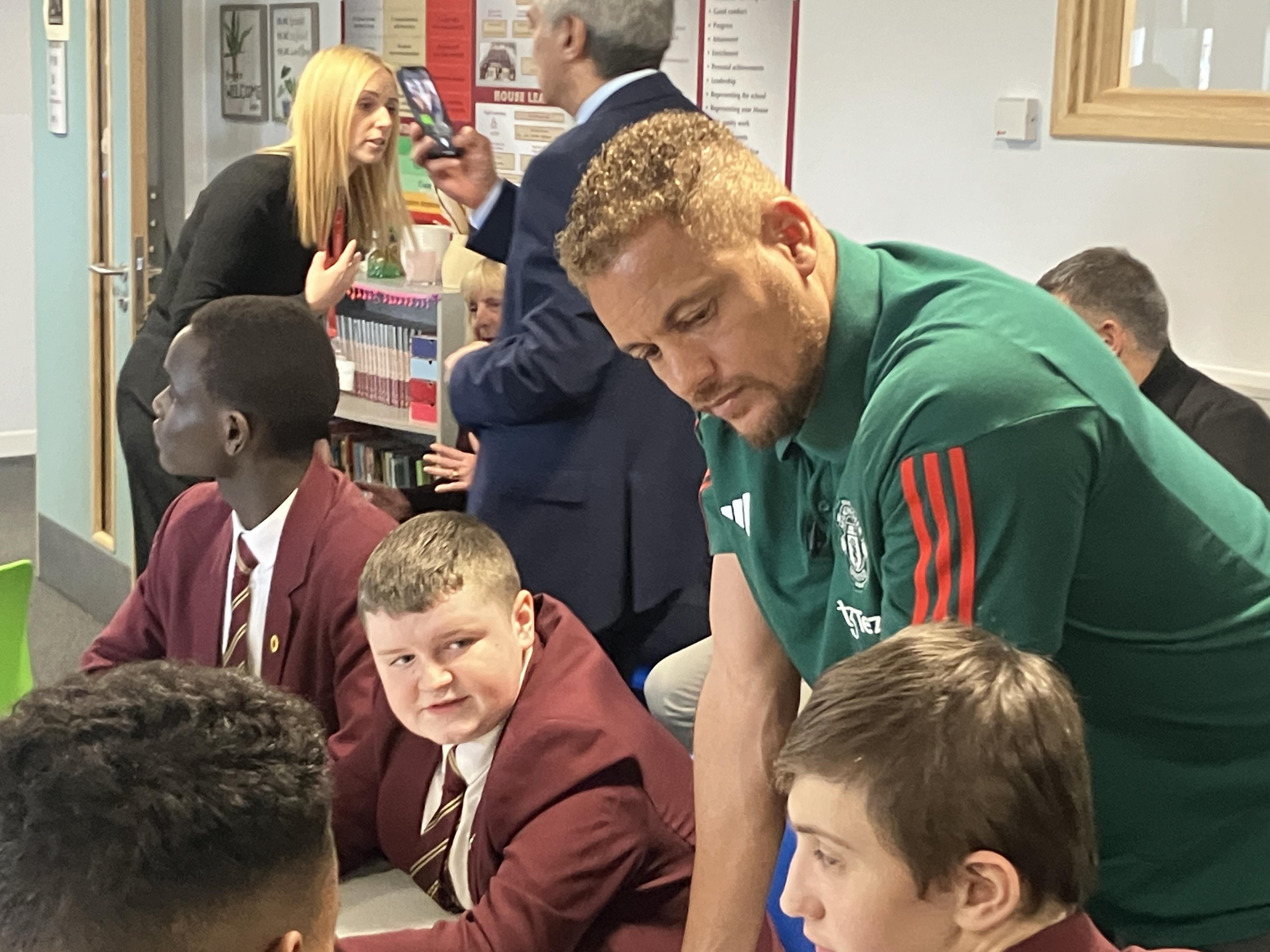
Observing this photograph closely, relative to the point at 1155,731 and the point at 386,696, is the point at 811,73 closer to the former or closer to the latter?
the point at 386,696

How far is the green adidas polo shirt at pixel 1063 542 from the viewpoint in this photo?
3.74 feet

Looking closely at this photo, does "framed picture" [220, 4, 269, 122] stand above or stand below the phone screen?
above

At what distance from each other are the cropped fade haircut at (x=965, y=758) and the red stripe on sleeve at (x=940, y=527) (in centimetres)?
3

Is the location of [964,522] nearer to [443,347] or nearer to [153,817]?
[153,817]

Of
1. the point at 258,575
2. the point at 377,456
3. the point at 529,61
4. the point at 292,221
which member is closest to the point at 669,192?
the point at 258,575

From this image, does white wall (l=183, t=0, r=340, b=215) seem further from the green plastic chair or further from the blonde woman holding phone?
the green plastic chair

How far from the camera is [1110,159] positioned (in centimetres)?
295

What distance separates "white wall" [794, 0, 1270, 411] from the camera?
9.23 feet

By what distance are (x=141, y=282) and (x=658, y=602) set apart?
2445mm

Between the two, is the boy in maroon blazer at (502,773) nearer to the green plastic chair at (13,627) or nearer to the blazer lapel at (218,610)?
the blazer lapel at (218,610)

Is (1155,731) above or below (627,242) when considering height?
below

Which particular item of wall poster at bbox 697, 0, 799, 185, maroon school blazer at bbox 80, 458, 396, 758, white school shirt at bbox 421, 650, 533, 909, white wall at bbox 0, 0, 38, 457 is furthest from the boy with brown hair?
white wall at bbox 0, 0, 38, 457

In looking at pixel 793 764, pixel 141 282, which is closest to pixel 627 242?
pixel 793 764

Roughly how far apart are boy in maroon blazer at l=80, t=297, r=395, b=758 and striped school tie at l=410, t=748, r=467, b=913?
30 centimetres
